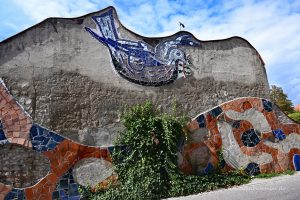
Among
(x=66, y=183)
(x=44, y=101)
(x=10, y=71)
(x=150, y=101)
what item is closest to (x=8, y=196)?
(x=66, y=183)

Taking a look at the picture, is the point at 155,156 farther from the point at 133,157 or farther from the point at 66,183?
the point at 66,183

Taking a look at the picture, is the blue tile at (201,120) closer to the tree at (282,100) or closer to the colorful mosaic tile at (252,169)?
the colorful mosaic tile at (252,169)

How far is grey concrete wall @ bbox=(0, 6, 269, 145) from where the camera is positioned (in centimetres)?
825

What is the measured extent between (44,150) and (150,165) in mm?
2534

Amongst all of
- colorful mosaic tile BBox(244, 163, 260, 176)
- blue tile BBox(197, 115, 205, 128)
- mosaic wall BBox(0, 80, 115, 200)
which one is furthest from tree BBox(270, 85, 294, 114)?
mosaic wall BBox(0, 80, 115, 200)

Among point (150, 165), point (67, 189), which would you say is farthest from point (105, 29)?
point (67, 189)

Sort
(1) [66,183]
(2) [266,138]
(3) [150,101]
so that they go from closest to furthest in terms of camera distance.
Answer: (1) [66,183], (3) [150,101], (2) [266,138]

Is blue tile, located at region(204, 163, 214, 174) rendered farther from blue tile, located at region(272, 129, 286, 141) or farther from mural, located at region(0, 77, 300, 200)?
blue tile, located at region(272, 129, 286, 141)

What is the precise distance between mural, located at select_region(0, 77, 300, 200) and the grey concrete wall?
30 centimetres

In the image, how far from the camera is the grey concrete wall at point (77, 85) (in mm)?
8250

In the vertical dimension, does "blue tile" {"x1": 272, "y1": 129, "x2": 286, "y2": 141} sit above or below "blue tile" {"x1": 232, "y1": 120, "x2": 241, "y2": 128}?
below

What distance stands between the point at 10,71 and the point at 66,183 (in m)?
2.98

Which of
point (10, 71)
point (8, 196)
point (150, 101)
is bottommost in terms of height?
point (8, 196)

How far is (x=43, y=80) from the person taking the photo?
8422 millimetres
